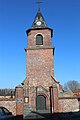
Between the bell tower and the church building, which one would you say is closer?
the church building

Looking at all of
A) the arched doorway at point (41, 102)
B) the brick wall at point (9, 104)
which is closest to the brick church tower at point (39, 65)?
the arched doorway at point (41, 102)

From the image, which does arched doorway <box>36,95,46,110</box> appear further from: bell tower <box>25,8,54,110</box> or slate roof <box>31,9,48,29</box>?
slate roof <box>31,9,48,29</box>

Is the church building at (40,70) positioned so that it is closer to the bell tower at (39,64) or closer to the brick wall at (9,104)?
the bell tower at (39,64)

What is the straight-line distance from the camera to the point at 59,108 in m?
27.7

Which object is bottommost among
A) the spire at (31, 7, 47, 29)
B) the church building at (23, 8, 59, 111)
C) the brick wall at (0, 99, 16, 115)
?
the brick wall at (0, 99, 16, 115)

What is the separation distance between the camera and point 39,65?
30.2 metres

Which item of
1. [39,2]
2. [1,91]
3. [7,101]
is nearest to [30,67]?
[7,101]

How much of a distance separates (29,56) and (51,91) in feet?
20.4

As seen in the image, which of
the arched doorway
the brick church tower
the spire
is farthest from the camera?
the spire

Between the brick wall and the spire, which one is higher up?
the spire

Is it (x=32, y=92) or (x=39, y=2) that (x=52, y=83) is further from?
(x=39, y=2)

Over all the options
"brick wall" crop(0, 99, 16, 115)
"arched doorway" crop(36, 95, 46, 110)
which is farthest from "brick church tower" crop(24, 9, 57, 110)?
"brick wall" crop(0, 99, 16, 115)

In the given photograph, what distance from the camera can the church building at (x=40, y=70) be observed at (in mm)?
28516

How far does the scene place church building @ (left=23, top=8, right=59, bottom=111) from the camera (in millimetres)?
28516
